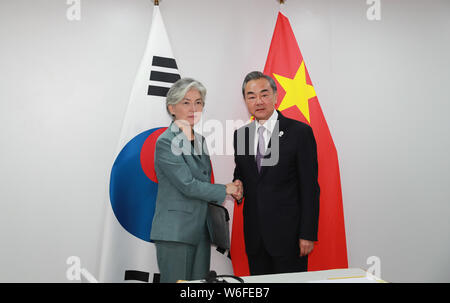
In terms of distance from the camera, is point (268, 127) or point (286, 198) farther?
point (268, 127)

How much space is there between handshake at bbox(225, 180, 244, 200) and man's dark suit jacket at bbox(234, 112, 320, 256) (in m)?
0.09

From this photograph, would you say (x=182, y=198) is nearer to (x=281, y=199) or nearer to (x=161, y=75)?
(x=281, y=199)

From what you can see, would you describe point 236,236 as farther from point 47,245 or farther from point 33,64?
point 33,64

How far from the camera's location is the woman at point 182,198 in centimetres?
173

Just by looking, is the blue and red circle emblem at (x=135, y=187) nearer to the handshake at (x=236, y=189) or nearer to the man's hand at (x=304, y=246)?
the handshake at (x=236, y=189)

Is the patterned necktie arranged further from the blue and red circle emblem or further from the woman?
the blue and red circle emblem

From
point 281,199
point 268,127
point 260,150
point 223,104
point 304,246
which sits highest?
point 223,104

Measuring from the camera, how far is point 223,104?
8.36 ft

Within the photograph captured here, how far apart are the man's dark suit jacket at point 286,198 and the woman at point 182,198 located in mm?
219

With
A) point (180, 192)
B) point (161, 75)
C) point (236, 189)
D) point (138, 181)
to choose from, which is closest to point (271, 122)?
point (236, 189)

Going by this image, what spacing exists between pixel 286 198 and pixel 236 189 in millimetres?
313

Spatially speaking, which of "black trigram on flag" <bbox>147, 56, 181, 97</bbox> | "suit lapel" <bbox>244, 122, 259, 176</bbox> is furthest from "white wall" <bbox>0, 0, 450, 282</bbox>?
"suit lapel" <bbox>244, 122, 259, 176</bbox>

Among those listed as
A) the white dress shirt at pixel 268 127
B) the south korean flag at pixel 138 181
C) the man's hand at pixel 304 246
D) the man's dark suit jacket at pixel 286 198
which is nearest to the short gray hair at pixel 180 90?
the south korean flag at pixel 138 181

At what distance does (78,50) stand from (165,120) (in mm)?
926
